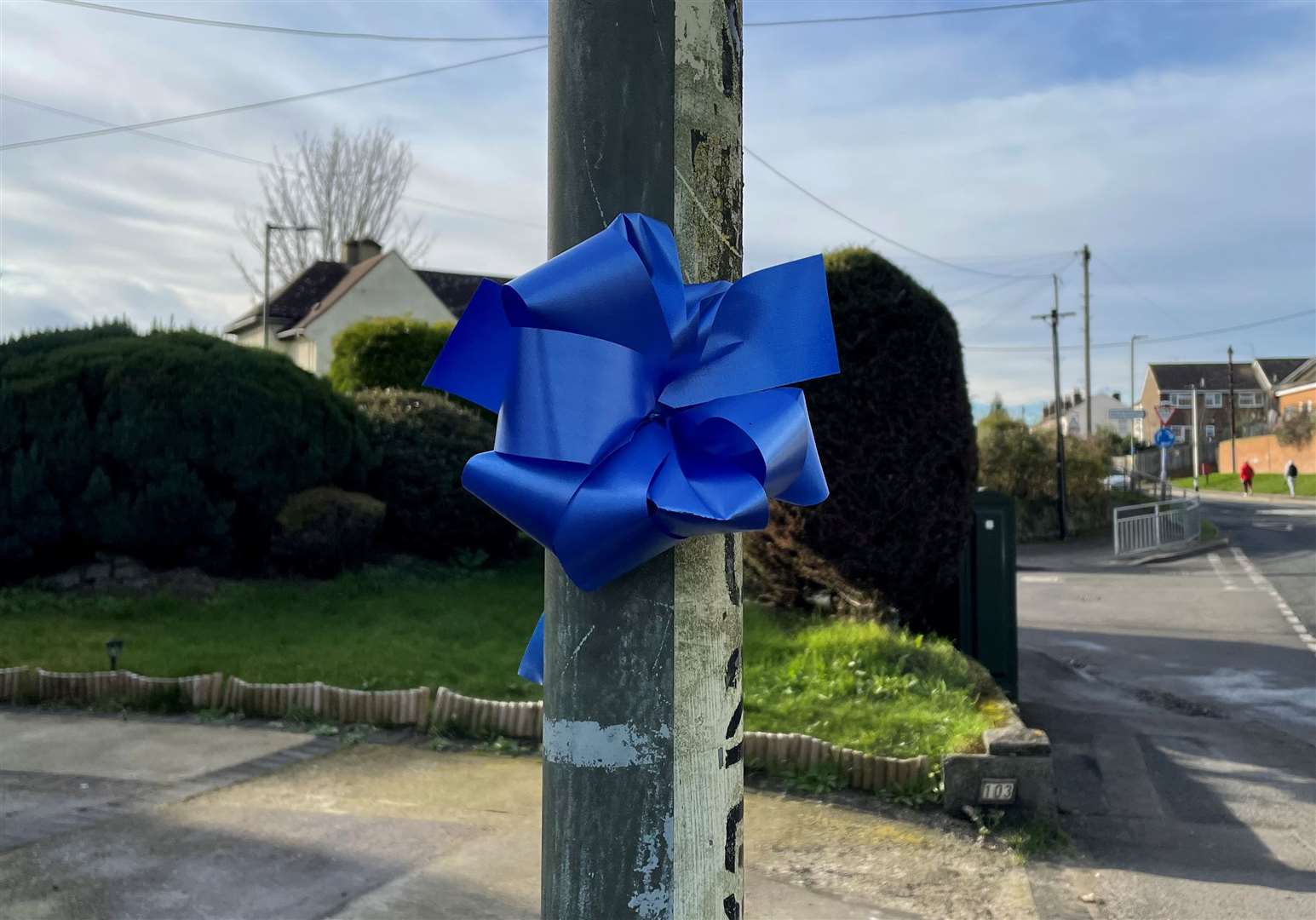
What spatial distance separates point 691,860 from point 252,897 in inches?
135

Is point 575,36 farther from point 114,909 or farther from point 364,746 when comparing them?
point 364,746

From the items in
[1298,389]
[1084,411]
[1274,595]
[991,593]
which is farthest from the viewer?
[1084,411]

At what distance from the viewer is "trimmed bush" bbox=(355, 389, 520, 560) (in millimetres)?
11797

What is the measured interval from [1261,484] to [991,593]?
161 ft

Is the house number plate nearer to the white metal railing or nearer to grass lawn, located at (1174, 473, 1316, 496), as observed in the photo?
the white metal railing

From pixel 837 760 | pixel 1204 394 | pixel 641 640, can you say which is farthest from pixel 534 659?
pixel 1204 394

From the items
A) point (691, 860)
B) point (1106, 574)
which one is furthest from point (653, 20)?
point (1106, 574)

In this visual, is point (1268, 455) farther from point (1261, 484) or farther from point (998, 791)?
point (998, 791)

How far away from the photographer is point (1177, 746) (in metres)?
7.47

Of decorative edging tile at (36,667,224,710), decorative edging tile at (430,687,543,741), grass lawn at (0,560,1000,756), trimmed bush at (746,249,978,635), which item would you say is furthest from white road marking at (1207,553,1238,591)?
decorative edging tile at (36,667,224,710)

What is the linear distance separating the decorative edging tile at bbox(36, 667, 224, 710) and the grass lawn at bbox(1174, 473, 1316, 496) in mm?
47508

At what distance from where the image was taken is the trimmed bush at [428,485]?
11.8 meters

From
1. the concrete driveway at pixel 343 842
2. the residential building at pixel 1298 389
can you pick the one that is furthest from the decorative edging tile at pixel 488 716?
the residential building at pixel 1298 389

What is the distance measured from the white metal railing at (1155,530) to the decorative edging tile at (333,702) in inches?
812
